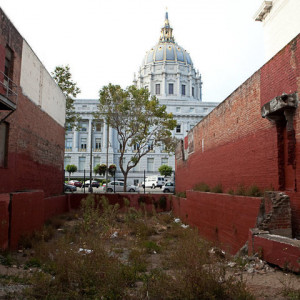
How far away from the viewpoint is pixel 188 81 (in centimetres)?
8650

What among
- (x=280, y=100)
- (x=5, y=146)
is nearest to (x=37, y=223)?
(x=5, y=146)

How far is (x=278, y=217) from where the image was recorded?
24.7 ft

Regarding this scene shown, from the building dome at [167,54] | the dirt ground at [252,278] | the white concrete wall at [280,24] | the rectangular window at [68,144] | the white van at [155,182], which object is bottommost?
the dirt ground at [252,278]

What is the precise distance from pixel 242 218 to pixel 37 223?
734cm

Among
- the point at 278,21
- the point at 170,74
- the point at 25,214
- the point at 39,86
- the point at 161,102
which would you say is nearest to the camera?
the point at 25,214

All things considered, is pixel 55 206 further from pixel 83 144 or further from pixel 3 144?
pixel 83 144

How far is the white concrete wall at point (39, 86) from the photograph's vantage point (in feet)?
46.7

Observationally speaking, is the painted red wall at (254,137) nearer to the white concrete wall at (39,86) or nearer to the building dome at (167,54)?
the white concrete wall at (39,86)

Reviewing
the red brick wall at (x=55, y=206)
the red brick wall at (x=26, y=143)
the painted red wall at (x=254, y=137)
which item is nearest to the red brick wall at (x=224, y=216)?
the painted red wall at (x=254, y=137)

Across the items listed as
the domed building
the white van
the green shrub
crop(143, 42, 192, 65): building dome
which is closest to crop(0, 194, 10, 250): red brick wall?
the green shrub

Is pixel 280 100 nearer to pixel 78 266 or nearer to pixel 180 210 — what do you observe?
pixel 78 266

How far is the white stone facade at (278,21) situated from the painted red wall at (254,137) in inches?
338

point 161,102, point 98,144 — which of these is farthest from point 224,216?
point 161,102

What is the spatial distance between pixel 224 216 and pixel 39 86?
10.7 metres
